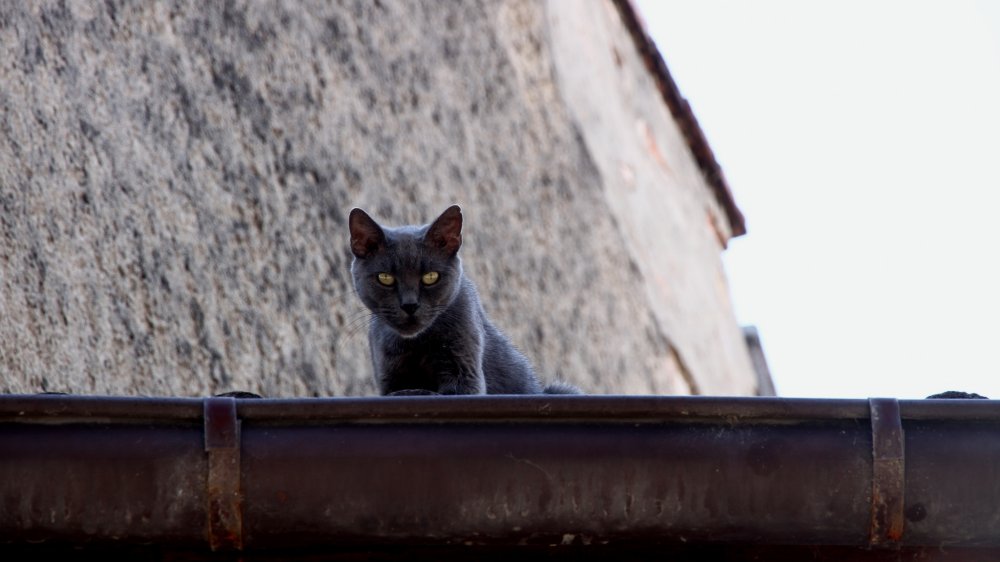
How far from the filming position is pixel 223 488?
216 centimetres

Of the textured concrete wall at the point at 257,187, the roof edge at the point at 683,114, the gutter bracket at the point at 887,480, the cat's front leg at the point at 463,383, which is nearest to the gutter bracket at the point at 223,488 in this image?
the gutter bracket at the point at 887,480

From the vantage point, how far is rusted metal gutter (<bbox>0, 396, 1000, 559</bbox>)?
7.07ft

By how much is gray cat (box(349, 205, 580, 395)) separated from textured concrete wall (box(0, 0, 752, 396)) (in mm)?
590

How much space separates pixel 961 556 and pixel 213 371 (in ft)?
7.45

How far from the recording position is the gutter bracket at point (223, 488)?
215cm

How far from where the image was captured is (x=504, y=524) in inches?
87.0

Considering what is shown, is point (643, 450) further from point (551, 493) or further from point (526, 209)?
point (526, 209)

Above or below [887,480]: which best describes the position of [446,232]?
above

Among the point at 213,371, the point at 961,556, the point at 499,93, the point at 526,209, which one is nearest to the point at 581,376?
the point at 526,209

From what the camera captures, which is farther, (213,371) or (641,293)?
(641,293)

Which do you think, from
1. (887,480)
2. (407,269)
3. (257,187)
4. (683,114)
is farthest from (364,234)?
(683,114)

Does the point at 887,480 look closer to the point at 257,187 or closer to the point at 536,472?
the point at 536,472

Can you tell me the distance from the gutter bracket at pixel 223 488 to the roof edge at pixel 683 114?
301 inches

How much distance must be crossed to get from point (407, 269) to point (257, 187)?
1103 millimetres
